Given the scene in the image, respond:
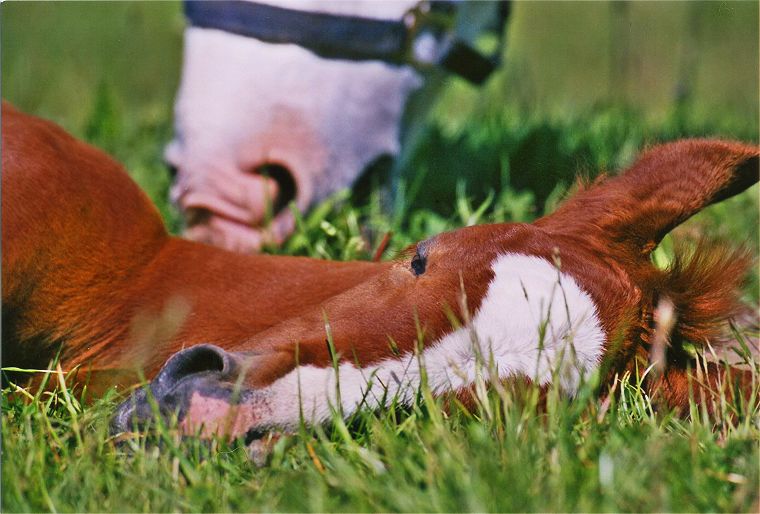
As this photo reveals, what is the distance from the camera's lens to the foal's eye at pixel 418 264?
6.48ft

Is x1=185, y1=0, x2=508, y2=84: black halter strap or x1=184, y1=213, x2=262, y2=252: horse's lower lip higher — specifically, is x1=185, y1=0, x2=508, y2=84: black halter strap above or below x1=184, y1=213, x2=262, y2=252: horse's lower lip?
above

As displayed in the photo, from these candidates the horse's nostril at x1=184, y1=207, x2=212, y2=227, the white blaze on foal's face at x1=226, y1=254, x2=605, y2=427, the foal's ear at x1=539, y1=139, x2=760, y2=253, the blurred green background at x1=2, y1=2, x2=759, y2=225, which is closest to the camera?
the white blaze on foal's face at x1=226, y1=254, x2=605, y2=427

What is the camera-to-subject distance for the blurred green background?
4945 millimetres

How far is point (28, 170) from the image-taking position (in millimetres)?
2293

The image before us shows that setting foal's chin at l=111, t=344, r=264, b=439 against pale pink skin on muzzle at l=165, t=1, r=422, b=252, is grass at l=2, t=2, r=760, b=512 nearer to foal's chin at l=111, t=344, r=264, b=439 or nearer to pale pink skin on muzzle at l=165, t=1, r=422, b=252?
foal's chin at l=111, t=344, r=264, b=439

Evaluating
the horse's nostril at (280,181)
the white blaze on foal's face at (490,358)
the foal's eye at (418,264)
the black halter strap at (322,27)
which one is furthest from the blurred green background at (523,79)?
the white blaze on foal's face at (490,358)

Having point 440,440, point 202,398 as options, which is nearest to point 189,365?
point 202,398

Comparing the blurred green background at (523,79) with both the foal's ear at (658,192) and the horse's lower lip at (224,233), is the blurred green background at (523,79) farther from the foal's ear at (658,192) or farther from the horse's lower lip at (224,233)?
the foal's ear at (658,192)

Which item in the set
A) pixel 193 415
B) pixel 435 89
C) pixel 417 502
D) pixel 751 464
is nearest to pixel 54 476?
pixel 193 415

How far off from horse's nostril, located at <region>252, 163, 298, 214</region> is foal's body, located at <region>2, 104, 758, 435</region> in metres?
0.70

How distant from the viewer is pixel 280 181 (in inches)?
127

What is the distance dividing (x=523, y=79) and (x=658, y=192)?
486 cm

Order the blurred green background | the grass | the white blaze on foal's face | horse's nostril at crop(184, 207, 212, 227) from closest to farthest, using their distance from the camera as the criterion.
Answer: the grass, the white blaze on foal's face, horse's nostril at crop(184, 207, 212, 227), the blurred green background

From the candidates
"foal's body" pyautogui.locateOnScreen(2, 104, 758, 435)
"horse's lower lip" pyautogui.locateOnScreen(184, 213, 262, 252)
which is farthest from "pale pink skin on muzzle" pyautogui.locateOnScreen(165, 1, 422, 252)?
"foal's body" pyautogui.locateOnScreen(2, 104, 758, 435)
